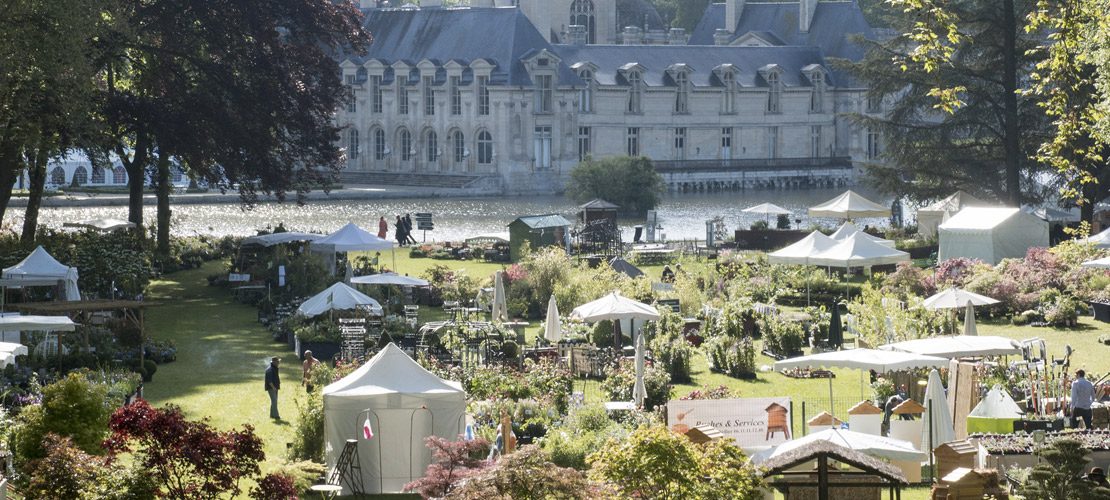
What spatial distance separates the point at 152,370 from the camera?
89.8 feet

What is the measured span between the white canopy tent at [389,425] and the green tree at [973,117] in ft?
110

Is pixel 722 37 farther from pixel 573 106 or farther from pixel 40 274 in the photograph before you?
pixel 40 274

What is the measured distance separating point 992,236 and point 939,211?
9471 millimetres

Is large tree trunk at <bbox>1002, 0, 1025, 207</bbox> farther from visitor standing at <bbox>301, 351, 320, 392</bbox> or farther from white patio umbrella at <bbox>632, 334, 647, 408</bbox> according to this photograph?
visitor standing at <bbox>301, 351, 320, 392</bbox>

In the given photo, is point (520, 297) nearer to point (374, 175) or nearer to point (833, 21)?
point (374, 175)

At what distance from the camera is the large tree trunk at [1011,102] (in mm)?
51344

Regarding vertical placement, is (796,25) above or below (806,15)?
below

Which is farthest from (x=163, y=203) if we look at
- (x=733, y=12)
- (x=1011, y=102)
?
(x=733, y=12)

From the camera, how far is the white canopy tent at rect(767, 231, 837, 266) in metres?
35.4

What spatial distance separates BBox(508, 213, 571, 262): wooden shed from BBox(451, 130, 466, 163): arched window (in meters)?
44.2

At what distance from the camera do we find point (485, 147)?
296 feet

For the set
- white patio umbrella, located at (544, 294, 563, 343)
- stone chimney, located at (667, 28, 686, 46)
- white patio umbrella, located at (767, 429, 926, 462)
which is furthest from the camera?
stone chimney, located at (667, 28, 686, 46)

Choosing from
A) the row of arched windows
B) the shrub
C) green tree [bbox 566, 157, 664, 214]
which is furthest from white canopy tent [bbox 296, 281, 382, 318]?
the row of arched windows

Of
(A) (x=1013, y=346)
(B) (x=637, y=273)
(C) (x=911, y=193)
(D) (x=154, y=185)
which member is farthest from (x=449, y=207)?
(A) (x=1013, y=346)
